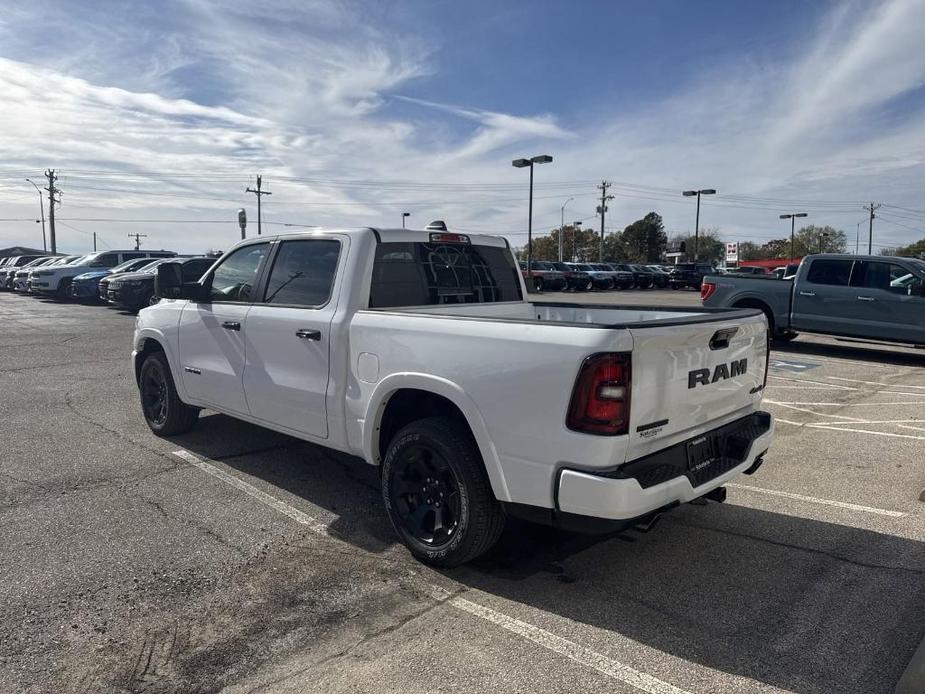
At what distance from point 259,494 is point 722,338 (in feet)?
10.8

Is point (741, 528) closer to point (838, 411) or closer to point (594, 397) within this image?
point (594, 397)

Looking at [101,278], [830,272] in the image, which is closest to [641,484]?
[830,272]

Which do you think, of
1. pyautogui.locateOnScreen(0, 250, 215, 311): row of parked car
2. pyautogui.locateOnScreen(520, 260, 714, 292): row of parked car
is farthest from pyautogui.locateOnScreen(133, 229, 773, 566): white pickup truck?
pyautogui.locateOnScreen(520, 260, 714, 292): row of parked car

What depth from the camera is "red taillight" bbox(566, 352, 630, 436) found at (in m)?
2.98

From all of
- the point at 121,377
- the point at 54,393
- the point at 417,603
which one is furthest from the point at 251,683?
the point at 121,377

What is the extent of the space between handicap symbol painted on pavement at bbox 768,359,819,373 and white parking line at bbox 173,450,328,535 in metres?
8.46

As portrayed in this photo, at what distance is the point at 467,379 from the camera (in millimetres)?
3416

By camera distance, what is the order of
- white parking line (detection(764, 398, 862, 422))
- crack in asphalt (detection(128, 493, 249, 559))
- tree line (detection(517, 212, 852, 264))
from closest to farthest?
crack in asphalt (detection(128, 493, 249, 559))
white parking line (detection(764, 398, 862, 422))
tree line (detection(517, 212, 852, 264))

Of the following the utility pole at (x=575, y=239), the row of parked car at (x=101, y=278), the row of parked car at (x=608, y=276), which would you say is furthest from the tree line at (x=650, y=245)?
the row of parked car at (x=101, y=278)

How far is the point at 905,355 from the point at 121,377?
1327 centimetres

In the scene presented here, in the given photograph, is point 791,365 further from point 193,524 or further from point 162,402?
point 193,524

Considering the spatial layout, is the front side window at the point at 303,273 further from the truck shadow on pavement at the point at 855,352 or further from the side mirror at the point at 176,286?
the truck shadow on pavement at the point at 855,352

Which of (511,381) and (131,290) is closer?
(511,381)

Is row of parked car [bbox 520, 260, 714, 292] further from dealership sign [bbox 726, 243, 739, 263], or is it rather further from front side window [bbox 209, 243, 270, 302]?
front side window [bbox 209, 243, 270, 302]
